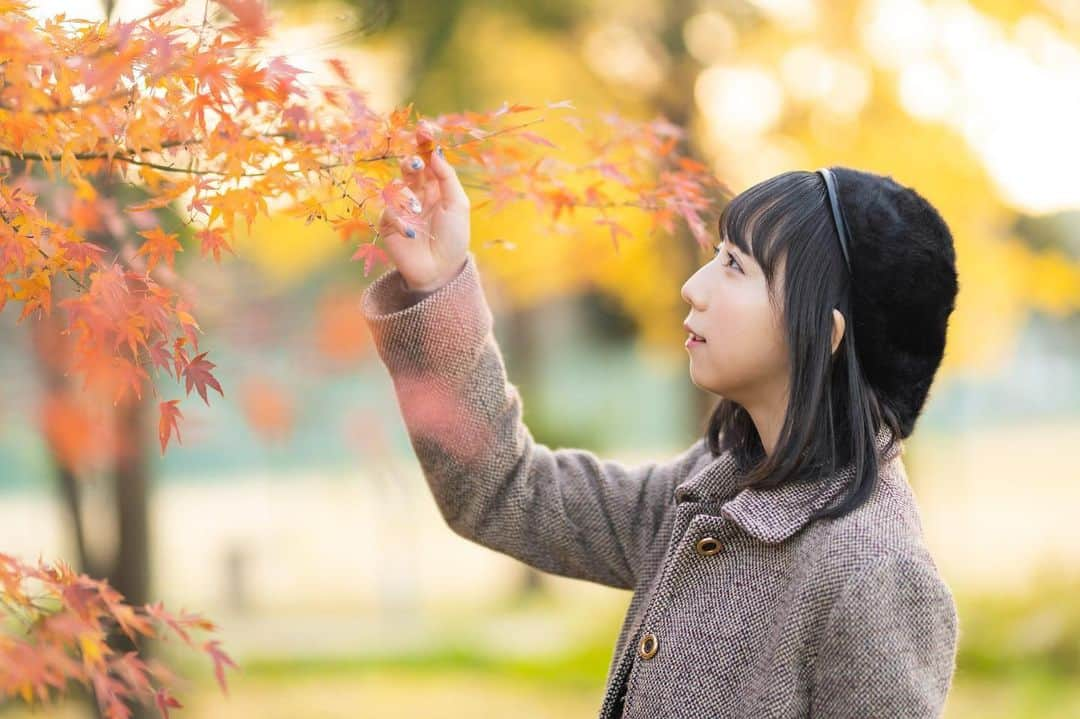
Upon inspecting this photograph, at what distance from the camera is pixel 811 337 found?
4.99 feet

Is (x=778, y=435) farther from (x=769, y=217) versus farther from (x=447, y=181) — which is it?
(x=447, y=181)

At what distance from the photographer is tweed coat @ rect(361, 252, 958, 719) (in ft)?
4.55

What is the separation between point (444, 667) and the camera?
254 inches

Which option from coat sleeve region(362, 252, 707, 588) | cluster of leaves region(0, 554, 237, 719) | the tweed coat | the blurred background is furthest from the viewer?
the blurred background

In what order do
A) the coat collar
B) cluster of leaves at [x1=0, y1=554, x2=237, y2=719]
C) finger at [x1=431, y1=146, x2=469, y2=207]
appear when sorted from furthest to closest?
finger at [x1=431, y1=146, x2=469, y2=207] < the coat collar < cluster of leaves at [x1=0, y1=554, x2=237, y2=719]

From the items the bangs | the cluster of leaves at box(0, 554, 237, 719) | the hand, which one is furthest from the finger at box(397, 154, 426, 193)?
the cluster of leaves at box(0, 554, 237, 719)

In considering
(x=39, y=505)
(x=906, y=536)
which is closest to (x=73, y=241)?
(x=906, y=536)

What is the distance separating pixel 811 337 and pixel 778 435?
0.55 feet

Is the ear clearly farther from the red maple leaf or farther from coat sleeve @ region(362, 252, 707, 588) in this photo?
the red maple leaf

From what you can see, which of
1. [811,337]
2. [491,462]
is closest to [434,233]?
[491,462]

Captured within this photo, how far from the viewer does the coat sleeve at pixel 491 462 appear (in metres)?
1.75

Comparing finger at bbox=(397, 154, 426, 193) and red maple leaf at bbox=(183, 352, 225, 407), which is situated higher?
finger at bbox=(397, 154, 426, 193)

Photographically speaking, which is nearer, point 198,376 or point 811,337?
point 198,376

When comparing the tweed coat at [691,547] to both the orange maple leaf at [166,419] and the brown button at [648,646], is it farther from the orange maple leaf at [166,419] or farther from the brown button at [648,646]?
the orange maple leaf at [166,419]
